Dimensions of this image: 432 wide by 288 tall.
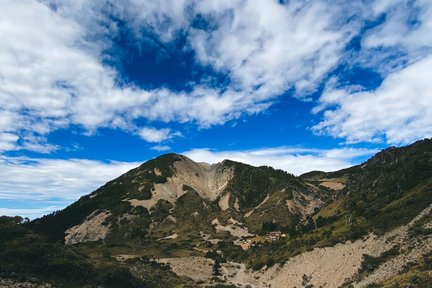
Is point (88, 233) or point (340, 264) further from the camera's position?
point (88, 233)

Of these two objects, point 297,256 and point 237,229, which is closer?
point 297,256

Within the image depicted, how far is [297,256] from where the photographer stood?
74.6 m

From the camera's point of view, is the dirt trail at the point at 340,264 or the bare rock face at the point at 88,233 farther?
the bare rock face at the point at 88,233

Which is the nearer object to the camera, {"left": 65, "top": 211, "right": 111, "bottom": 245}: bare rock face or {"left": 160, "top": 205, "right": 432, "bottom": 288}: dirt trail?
{"left": 160, "top": 205, "right": 432, "bottom": 288}: dirt trail

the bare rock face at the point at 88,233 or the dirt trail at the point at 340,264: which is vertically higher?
the bare rock face at the point at 88,233

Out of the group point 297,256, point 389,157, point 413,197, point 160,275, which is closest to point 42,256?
point 160,275

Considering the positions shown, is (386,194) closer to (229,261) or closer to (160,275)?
(229,261)

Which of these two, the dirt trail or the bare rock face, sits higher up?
the bare rock face

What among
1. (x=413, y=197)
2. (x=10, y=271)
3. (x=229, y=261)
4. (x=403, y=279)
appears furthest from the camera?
(x=229, y=261)

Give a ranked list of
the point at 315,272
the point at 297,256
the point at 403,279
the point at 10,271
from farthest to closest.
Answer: the point at 297,256 < the point at 315,272 < the point at 10,271 < the point at 403,279

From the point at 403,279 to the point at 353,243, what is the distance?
2925cm

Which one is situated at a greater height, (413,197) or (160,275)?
(413,197)

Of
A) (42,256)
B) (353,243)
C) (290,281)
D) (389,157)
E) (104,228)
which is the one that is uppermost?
(389,157)

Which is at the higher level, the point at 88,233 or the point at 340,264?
the point at 88,233
